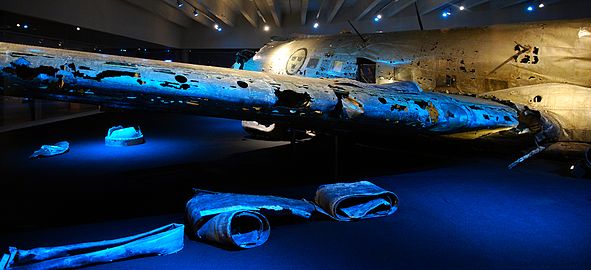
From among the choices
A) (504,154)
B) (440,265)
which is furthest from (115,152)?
(504,154)

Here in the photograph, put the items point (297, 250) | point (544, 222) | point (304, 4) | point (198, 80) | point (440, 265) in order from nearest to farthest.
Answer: point (440, 265) → point (297, 250) → point (198, 80) → point (544, 222) → point (304, 4)

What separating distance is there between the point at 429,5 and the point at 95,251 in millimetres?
10953

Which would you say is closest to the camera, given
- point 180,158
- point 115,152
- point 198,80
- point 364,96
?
point 198,80

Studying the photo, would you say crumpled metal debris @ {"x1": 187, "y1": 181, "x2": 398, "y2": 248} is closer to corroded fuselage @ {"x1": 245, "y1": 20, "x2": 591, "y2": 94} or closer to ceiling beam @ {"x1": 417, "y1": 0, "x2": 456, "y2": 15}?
corroded fuselage @ {"x1": 245, "y1": 20, "x2": 591, "y2": 94}

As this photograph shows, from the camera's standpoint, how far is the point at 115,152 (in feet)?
21.9

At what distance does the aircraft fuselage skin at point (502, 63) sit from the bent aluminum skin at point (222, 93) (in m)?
1.30

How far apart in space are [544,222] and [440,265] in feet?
4.59

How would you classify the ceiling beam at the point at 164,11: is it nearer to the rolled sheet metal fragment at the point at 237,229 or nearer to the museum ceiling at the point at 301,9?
the museum ceiling at the point at 301,9

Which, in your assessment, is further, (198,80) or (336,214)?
(336,214)

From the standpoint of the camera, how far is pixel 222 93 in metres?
3.15

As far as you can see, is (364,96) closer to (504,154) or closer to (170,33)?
(504,154)

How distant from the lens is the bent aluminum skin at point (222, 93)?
2705 mm

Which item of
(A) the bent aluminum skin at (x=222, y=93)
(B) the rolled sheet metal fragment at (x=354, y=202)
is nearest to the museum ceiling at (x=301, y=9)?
(A) the bent aluminum skin at (x=222, y=93)

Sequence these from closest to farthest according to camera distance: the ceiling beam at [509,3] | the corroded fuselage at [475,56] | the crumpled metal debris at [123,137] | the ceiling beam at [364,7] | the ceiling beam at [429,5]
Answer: the corroded fuselage at [475,56] → the crumpled metal debris at [123,137] → the ceiling beam at [509,3] → the ceiling beam at [429,5] → the ceiling beam at [364,7]
